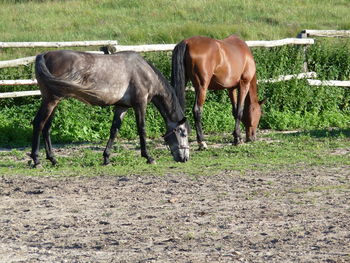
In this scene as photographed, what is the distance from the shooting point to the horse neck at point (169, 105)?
10.6 metres

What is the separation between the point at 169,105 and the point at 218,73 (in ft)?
5.65

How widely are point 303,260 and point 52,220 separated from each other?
8.04ft

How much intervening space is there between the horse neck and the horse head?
0.12 meters

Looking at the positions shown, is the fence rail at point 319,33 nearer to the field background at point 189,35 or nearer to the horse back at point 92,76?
the field background at point 189,35

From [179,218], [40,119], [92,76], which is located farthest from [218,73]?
[179,218]

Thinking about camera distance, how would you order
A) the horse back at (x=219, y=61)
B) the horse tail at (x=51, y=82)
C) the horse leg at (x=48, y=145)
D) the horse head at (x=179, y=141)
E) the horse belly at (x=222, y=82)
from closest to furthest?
1. the horse tail at (x=51, y=82)
2. the horse leg at (x=48, y=145)
3. the horse head at (x=179, y=141)
4. the horse back at (x=219, y=61)
5. the horse belly at (x=222, y=82)

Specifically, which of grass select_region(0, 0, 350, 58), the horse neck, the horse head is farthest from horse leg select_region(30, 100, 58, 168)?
grass select_region(0, 0, 350, 58)

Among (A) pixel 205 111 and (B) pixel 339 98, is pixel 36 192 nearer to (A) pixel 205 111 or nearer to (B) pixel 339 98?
(A) pixel 205 111

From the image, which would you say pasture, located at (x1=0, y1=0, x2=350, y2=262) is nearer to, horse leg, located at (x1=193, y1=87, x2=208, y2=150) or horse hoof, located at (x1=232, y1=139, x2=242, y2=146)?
horse leg, located at (x1=193, y1=87, x2=208, y2=150)

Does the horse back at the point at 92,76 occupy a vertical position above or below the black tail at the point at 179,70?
above

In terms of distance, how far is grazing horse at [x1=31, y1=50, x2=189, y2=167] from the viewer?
9633 mm

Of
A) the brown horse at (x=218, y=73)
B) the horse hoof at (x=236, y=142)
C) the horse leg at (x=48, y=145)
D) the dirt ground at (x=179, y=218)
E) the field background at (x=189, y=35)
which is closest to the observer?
the dirt ground at (x=179, y=218)

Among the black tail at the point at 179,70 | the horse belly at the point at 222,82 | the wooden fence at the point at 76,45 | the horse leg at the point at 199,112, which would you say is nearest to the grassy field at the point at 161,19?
the wooden fence at the point at 76,45

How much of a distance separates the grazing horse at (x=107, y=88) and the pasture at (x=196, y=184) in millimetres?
384
